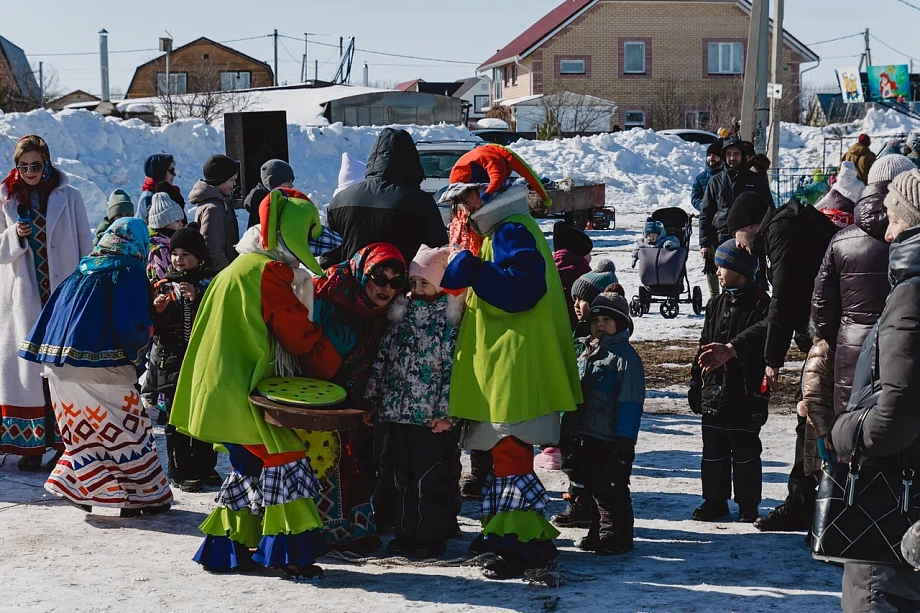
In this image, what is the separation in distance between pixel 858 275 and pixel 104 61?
1875 inches

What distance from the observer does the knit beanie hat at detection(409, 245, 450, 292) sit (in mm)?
5273

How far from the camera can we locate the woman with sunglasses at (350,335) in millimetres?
5383

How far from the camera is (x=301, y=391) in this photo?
4.94m

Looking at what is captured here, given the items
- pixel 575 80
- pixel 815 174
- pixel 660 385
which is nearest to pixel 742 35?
pixel 575 80

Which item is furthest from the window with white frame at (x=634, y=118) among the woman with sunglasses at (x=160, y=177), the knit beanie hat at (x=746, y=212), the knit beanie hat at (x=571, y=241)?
the knit beanie hat at (x=746, y=212)

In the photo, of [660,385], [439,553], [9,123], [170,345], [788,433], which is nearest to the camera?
[439,553]

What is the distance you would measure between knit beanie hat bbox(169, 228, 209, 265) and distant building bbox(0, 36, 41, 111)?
26.4 meters

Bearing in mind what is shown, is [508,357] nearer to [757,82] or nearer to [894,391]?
[894,391]

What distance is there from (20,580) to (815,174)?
1979 centimetres

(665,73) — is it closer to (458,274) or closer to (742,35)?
(742,35)

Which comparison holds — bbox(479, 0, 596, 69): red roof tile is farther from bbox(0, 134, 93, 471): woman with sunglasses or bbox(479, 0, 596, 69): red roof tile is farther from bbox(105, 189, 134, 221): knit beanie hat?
bbox(0, 134, 93, 471): woman with sunglasses

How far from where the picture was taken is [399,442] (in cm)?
545

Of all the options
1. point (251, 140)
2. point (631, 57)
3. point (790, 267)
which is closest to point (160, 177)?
point (251, 140)

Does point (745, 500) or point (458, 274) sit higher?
point (458, 274)
